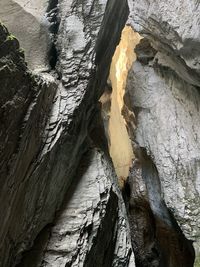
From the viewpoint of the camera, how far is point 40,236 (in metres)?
6.64

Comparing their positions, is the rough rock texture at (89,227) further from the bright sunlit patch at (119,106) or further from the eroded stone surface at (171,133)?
the bright sunlit patch at (119,106)

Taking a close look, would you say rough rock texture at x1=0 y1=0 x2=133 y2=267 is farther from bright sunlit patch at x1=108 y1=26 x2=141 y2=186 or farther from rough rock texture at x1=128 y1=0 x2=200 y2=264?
bright sunlit patch at x1=108 y1=26 x2=141 y2=186

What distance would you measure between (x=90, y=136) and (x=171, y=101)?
10.4 feet

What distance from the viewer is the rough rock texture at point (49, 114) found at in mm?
5020

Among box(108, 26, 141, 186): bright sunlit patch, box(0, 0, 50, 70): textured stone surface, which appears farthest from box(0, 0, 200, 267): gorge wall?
box(108, 26, 141, 186): bright sunlit patch

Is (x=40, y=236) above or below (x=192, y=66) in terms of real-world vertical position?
below

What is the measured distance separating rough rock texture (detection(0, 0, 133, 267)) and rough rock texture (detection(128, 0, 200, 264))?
4.54 ft

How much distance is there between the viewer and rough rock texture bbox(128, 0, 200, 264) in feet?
30.7

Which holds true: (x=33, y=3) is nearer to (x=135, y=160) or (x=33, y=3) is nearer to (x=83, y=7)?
(x=83, y=7)

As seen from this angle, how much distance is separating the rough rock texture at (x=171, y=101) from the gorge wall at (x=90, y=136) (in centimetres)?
3

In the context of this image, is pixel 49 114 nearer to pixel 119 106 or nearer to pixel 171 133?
pixel 171 133

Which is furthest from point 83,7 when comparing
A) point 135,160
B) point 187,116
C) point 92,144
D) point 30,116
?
point 135,160

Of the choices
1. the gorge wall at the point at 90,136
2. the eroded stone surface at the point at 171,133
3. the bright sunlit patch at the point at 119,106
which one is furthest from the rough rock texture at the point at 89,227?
the bright sunlit patch at the point at 119,106

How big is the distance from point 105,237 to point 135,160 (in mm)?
6130
